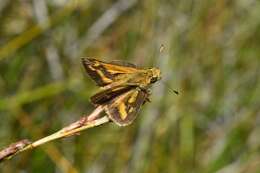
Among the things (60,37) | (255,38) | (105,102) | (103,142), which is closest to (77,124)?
(105,102)

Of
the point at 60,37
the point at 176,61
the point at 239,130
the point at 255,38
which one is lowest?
the point at 239,130

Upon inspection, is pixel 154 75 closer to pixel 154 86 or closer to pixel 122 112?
pixel 122 112

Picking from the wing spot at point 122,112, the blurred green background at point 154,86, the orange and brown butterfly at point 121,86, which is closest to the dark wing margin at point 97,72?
the orange and brown butterfly at point 121,86

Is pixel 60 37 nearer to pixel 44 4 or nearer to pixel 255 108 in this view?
pixel 44 4

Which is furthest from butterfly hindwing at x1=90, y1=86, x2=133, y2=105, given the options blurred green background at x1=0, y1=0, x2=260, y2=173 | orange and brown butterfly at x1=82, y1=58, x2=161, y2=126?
blurred green background at x1=0, y1=0, x2=260, y2=173

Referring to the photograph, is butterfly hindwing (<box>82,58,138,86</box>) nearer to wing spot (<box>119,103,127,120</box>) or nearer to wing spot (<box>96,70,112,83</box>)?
wing spot (<box>96,70,112,83</box>)

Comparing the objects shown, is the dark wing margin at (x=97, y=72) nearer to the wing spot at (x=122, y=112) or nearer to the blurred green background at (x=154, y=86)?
the wing spot at (x=122, y=112)
